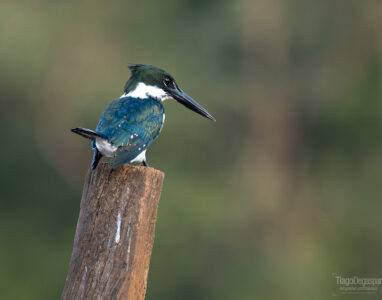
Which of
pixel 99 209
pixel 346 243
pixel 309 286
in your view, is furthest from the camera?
pixel 346 243

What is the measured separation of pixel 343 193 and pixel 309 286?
229 centimetres

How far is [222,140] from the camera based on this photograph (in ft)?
50.3

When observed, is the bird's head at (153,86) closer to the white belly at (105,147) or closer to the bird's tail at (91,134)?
the bird's tail at (91,134)

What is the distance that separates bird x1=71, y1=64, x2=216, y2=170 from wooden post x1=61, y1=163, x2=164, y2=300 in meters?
0.27

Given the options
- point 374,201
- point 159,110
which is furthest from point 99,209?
point 374,201

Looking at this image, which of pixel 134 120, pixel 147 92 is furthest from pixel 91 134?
pixel 147 92

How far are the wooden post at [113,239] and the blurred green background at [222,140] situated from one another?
32.9ft

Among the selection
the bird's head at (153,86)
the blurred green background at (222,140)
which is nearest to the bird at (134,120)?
the bird's head at (153,86)

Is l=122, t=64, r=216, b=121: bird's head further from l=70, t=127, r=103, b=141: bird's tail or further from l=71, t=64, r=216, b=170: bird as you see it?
l=70, t=127, r=103, b=141: bird's tail

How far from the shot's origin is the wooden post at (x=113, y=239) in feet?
11.2

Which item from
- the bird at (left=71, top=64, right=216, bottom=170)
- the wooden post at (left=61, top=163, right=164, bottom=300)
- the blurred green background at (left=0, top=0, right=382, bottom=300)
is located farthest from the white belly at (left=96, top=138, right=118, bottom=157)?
the blurred green background at (left=0, top=0, right=382, bottom=300)

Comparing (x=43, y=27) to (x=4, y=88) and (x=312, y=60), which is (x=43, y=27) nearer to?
(x=4, y=88)

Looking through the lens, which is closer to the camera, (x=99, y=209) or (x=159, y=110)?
(x=99, y=209)

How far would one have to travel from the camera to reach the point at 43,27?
14.9m
